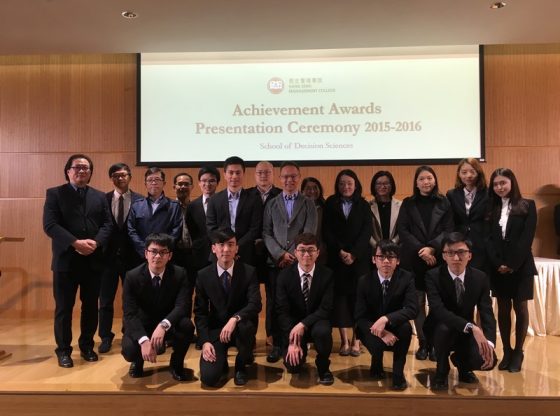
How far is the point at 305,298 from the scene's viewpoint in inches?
107

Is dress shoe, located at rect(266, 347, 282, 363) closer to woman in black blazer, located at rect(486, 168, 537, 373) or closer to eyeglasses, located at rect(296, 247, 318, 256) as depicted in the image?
eyeglasses, located at rect(296, 247, 318, 256)

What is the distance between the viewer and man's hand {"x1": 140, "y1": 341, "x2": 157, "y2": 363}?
7.84 ft

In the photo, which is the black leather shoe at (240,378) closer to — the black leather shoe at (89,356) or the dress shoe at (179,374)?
the dress shoe at (179,374)

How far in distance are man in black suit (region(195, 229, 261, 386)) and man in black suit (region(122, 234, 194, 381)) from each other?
0.11 m

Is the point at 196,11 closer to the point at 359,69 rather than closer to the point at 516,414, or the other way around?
the point at 359,69

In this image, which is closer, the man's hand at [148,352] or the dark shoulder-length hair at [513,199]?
the man's hand at [148,352]

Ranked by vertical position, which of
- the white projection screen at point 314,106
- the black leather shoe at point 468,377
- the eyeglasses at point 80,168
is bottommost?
the black leather shoe at point 468,377

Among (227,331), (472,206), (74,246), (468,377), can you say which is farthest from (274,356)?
(472,206)

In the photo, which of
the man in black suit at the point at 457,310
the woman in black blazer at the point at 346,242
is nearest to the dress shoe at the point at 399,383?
the man in black suit at the point at 457,310

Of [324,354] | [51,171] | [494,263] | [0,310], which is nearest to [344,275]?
[324,354]

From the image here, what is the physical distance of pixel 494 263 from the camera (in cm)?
281

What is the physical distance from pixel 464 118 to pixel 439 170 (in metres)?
0.56

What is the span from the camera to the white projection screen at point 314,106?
448 cm

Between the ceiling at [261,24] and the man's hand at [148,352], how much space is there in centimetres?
254
